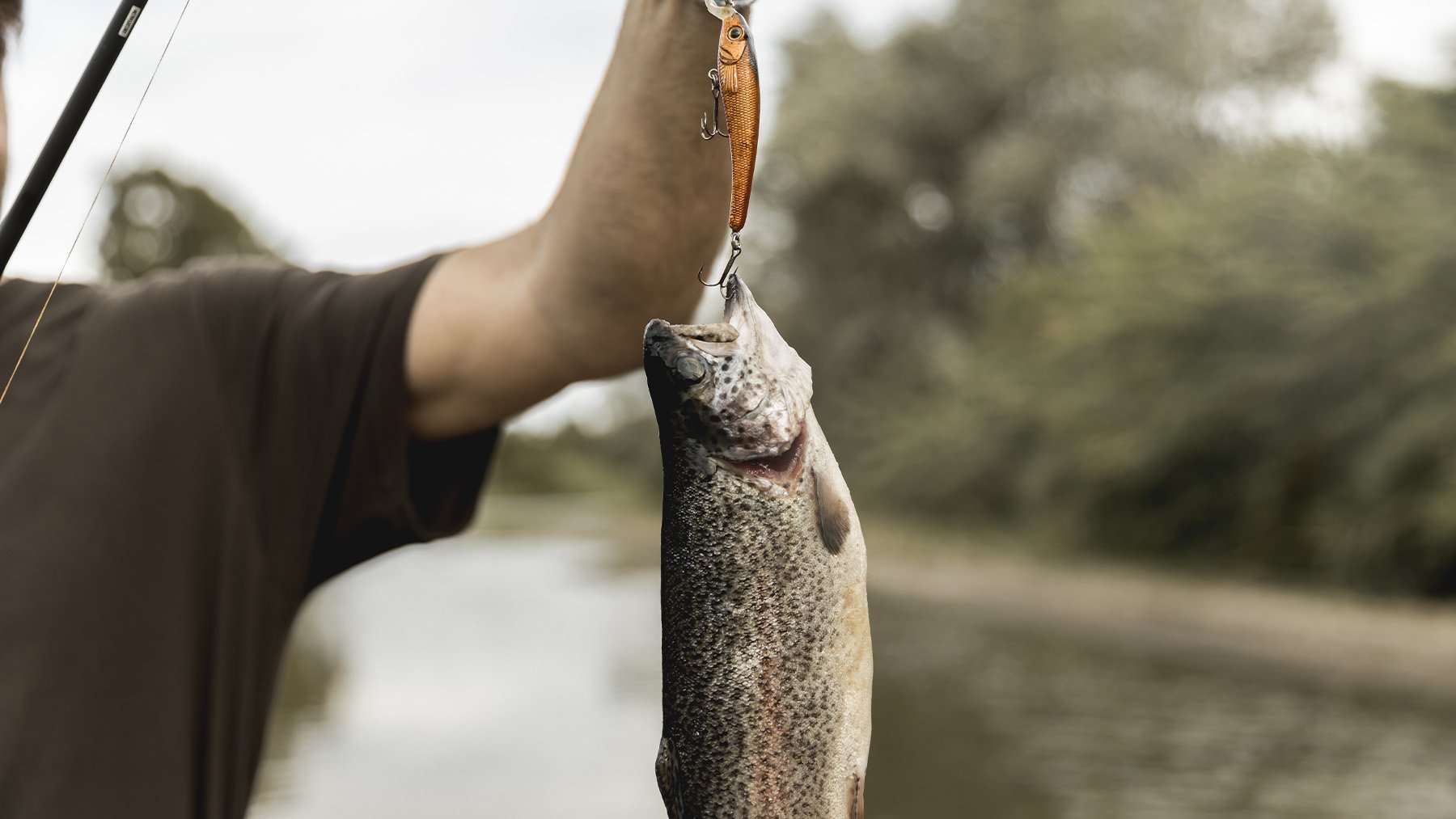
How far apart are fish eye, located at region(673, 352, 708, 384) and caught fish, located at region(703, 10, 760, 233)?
0.18 m

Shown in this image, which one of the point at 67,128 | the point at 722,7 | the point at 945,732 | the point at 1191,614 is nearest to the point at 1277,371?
the point at 1191,614

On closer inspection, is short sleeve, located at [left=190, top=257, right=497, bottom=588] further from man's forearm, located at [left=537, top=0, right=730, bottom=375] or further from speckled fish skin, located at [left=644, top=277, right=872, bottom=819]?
speckled fish skin, located at [left=644, top=277, right=872, bottom=819]

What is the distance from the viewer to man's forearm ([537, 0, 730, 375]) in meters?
1.72

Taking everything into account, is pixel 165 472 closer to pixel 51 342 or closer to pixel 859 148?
pixel 51 342

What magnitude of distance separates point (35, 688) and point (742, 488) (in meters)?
0.92

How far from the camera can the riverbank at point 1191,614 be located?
12892 mm

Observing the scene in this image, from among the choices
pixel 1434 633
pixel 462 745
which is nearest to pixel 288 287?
pixel 462 745

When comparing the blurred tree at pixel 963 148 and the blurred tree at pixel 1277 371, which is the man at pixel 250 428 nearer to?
the blurred tree at pixel 1277 371

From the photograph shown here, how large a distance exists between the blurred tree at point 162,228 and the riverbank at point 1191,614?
12.2 metres

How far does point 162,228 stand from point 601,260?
2292 cm

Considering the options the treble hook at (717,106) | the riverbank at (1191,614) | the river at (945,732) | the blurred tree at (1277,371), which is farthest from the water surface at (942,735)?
the treble hook at (717,106)

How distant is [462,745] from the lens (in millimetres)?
10406

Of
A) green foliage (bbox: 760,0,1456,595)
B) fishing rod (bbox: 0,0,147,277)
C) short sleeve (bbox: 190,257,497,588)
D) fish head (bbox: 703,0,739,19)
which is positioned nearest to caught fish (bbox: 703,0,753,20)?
fish head (bbox: 703,0,739,19)

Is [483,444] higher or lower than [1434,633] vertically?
lower
